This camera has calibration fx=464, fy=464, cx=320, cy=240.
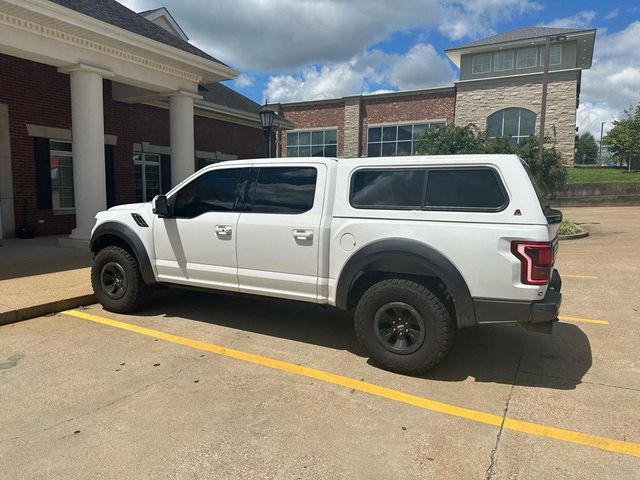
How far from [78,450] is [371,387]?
2165mm

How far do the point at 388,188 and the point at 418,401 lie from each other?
73.0 inches

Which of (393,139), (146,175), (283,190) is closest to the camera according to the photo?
(283,190)

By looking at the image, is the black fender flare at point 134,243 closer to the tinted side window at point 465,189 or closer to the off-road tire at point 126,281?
the off-road tire at point 126,281

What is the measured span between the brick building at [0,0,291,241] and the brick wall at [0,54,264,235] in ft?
0.08

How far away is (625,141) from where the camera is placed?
39.0 metres

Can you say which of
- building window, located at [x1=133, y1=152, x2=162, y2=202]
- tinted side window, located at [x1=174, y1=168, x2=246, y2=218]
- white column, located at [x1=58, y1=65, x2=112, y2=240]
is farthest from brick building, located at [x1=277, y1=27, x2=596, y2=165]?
tinted side window, located at [x1=174, y1=168, x2=246, y2=218]

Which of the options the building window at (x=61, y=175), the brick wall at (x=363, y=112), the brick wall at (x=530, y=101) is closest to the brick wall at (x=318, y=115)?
the brick wall at (x=363, y=112)

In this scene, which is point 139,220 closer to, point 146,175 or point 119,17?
point 119,17

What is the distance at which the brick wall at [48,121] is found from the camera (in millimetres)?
11125

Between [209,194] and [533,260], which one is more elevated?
[209,194]

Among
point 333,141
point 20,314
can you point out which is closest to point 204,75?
point 20,314

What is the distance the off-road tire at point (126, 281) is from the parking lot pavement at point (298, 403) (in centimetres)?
18

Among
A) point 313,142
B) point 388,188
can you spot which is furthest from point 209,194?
point 313,142

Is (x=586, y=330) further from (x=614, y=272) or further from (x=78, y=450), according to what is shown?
(x=78, y=450)
